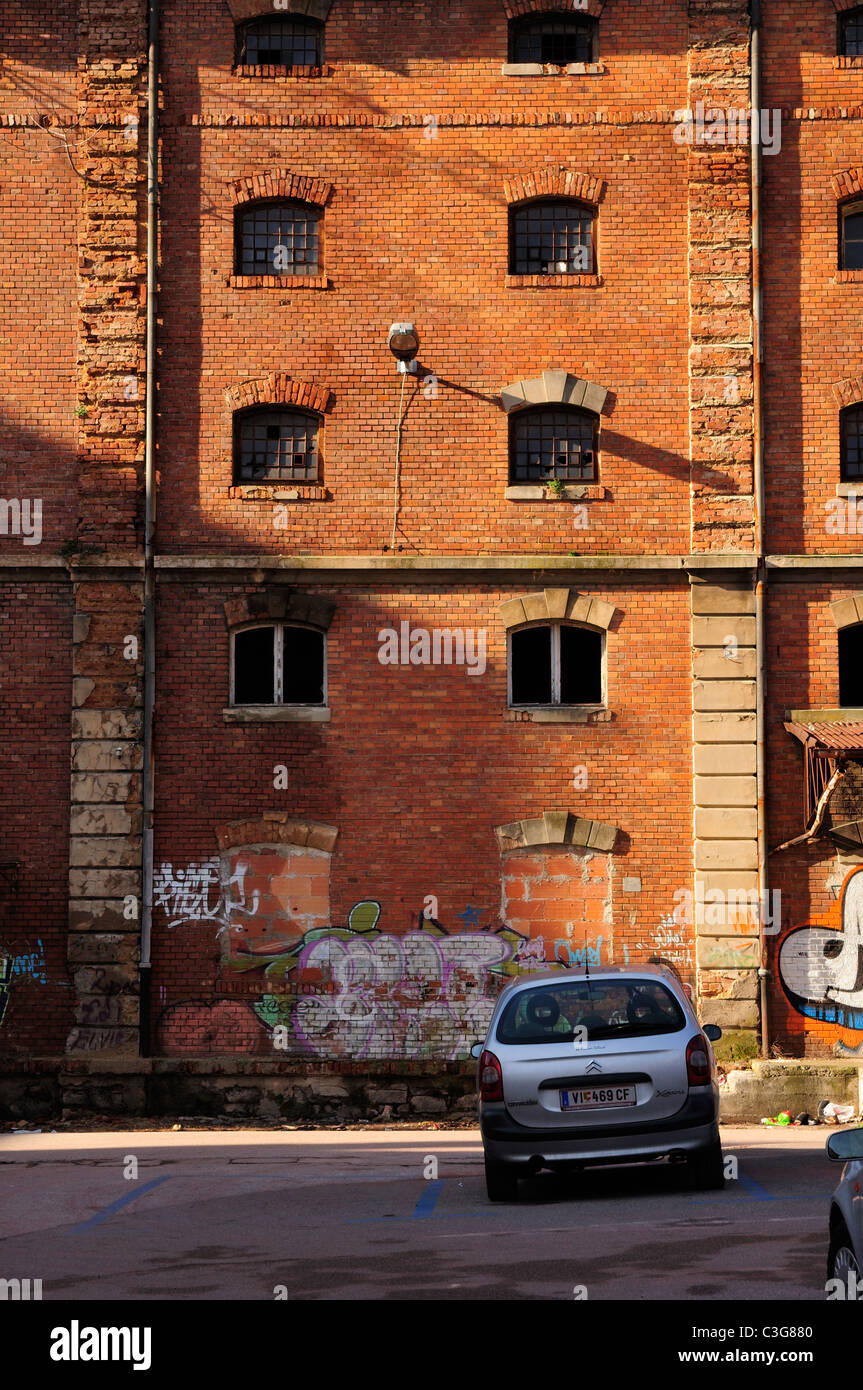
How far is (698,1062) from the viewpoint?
11.5 m

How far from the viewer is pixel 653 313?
19.9 metres

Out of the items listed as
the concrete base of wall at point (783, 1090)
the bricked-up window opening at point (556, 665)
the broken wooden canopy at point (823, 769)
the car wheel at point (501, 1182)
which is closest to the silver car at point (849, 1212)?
the car wheel at point (501, 1182)

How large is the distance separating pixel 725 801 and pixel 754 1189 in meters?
7.68

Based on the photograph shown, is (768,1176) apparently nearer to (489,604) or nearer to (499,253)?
(489,604)

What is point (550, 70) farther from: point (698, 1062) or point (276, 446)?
point (698, 1062)

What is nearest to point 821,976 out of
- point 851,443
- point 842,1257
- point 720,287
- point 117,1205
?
point 851,443

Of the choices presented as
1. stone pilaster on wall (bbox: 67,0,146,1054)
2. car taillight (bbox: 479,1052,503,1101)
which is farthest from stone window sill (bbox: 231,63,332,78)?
car taillight (bbox: 479,1052,503,1101)

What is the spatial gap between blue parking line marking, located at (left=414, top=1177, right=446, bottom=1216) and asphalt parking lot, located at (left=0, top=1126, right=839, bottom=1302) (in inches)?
2.1

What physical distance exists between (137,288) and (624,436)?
624 centimetres

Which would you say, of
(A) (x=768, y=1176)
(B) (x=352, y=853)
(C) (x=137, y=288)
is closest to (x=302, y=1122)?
(B) (x=352, y=853)

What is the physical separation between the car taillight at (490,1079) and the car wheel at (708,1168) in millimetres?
1449

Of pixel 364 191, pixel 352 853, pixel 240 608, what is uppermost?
pixel 364 191

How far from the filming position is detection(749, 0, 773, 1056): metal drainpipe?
1898 cm

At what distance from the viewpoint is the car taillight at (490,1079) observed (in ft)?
38.1
